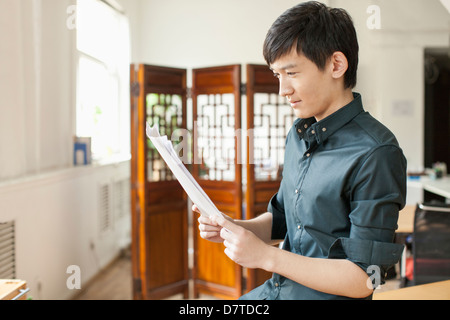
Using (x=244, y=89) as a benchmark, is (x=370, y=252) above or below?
below

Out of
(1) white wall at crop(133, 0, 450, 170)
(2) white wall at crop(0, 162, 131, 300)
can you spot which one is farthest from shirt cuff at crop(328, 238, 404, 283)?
(1) white wall at crop(133, 0, 450, 170)

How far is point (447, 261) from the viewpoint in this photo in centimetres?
216

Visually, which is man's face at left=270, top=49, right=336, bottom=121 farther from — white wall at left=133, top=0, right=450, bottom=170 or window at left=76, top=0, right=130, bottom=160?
white wall at left=133, top=0, right=450, bottom=170

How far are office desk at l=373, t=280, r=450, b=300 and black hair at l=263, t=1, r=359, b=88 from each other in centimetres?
80

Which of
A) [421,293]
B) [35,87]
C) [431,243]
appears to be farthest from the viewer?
[35,87]

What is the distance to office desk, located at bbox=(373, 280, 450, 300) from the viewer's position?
1.29 metres

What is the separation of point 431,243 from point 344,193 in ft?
5.41

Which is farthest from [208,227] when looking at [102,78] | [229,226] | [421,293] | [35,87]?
[102,78]

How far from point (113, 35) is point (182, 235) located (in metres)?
2.36

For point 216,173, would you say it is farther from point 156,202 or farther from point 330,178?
point 330,178

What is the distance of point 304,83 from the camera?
2.69ft
